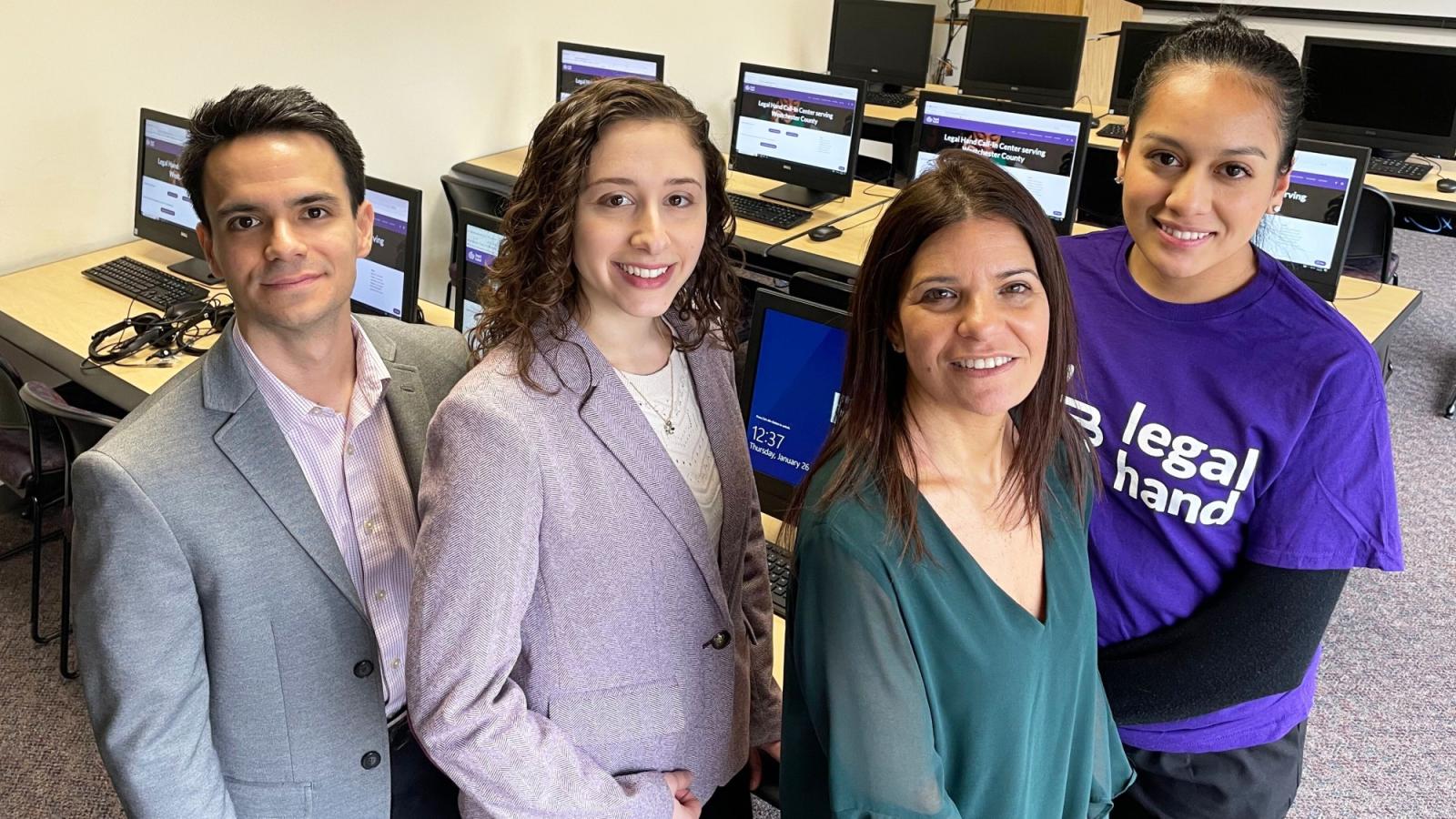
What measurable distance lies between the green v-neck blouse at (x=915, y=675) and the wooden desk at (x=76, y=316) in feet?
7.20

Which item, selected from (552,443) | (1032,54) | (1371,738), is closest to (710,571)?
(552,443)

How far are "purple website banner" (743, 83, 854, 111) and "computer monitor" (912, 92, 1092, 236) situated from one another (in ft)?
1.10

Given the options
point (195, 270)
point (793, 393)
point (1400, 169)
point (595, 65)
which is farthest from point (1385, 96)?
point (195, 270)

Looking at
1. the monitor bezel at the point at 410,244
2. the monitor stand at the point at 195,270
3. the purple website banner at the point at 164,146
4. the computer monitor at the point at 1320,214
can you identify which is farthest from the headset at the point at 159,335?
the computer monitor at the point at 1320,214

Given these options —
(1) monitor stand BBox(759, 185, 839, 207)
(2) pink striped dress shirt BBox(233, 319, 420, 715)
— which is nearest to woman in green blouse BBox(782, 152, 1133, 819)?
(2) pink striped dress shirt BBox(233, 319, 420, 715)

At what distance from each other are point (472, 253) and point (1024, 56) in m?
3.91

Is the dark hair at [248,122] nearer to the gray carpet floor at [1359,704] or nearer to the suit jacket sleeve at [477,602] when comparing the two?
the suit jacket sleeve at [477,602]

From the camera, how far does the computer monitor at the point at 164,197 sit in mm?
3344

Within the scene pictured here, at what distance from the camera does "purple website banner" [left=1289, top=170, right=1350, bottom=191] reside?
10.6 feet

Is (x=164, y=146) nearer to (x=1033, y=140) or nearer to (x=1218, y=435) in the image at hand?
(x=1033, y=140)

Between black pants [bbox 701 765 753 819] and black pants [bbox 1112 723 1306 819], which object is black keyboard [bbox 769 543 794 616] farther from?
black pants [bbox 1112 723 1306 819]

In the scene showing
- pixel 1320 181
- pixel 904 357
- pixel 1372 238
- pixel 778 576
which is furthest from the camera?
pixel 1372 238

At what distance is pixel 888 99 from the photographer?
6.11m

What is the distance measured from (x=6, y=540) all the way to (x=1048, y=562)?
3.46 metres
